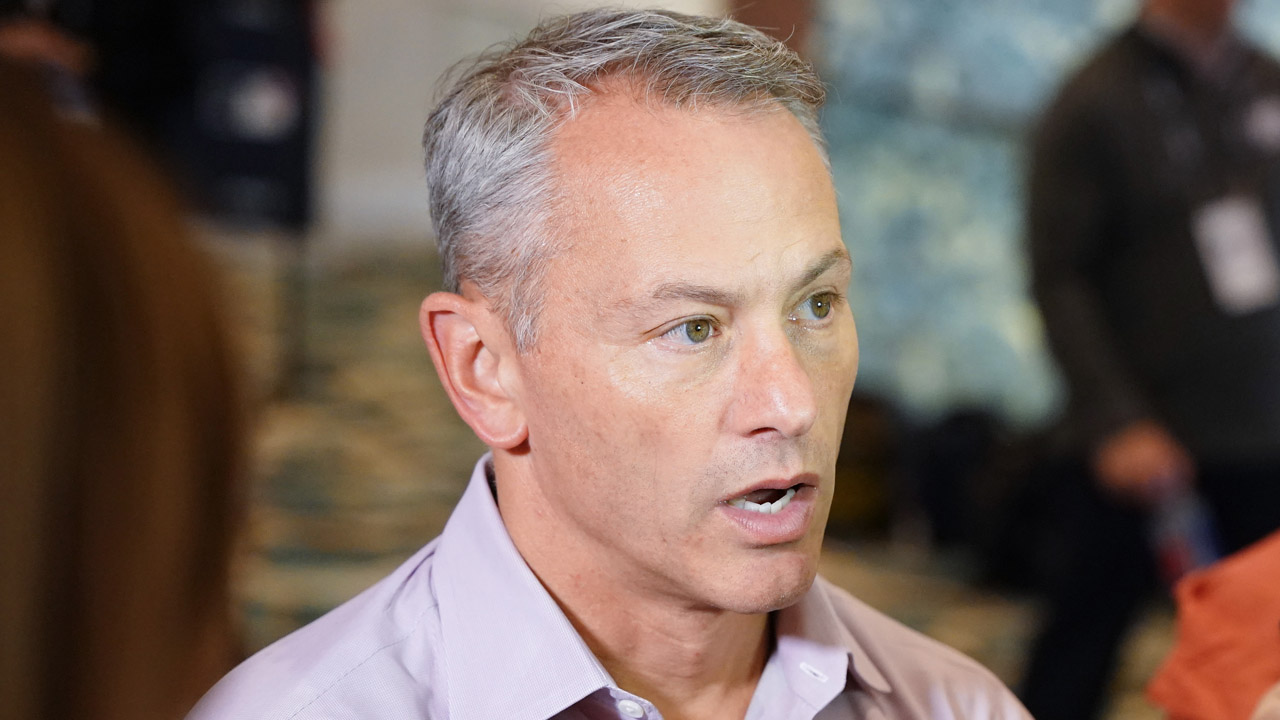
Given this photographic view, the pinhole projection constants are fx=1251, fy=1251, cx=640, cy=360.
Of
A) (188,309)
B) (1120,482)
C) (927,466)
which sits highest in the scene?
(188,309)

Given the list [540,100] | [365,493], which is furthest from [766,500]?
[365,493]

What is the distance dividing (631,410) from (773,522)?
175 millimetres

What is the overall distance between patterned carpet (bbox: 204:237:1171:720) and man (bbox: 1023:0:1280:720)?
2.26 feet

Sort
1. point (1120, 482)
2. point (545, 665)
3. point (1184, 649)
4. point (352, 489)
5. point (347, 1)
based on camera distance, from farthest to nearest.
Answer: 1. point (347, 1)
2. point (352, 489)
3. point (1120, 482)
4. point (1184, 649)
5. point (545, 665)

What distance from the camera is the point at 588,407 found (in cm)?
125

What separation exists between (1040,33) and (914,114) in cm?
61

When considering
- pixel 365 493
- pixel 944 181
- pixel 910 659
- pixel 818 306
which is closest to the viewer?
pixel 818 306

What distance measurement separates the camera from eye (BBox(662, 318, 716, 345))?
121cm

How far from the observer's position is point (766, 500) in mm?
1229

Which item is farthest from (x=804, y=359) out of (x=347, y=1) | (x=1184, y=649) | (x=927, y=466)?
(x=347, y=1)

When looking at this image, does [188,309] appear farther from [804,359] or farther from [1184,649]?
[1184,649]

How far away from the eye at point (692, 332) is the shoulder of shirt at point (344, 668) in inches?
14.3

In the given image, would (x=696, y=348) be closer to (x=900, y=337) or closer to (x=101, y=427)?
(x=101, y=427)

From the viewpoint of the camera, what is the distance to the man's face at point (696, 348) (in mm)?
1196
